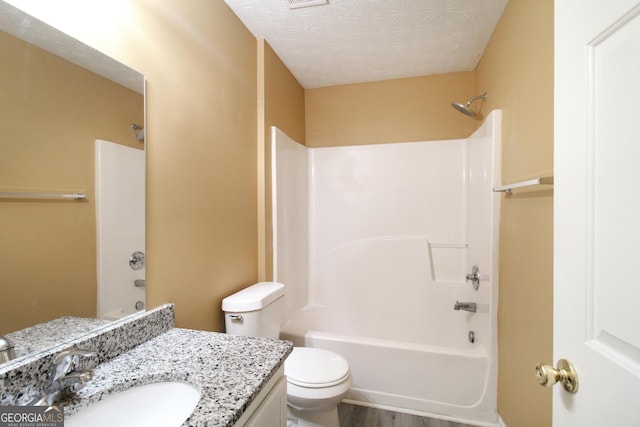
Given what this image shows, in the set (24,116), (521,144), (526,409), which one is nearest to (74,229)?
(24,116)

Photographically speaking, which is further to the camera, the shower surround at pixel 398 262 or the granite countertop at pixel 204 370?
the shower surround at pixel 398 262

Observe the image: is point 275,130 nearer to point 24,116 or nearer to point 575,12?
point 24,116

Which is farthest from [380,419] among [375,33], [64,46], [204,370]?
[375,33]

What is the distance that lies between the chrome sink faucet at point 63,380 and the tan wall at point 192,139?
381mm

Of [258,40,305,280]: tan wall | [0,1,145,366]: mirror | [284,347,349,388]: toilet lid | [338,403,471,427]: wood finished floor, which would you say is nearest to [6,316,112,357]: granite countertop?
[0,1,145,366]: mirror

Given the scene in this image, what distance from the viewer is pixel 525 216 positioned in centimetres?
128

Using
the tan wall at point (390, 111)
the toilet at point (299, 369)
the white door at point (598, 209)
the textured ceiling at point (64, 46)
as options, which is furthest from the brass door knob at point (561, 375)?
Answer: the tan wall at point (390, 111)

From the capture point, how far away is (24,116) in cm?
69

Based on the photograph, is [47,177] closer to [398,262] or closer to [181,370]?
[181,370]

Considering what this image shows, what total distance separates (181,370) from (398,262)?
190 cm

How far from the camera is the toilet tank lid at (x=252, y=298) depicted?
139cm

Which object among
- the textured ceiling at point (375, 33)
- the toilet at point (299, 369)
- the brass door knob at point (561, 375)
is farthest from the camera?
the textured ceiling at point (375, 33)

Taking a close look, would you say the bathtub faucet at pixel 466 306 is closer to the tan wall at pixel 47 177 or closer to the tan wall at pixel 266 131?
the tan wall at pixel 266 131

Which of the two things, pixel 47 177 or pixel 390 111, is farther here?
pixel 390 111
